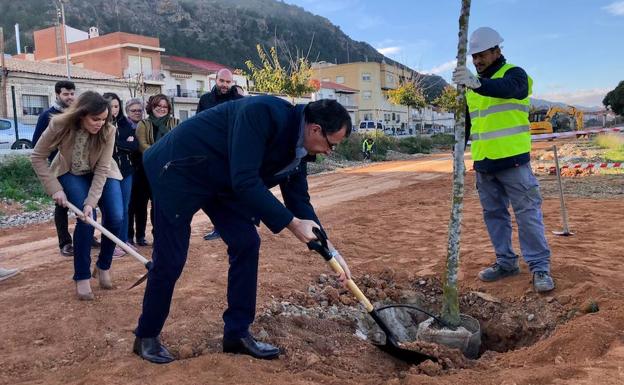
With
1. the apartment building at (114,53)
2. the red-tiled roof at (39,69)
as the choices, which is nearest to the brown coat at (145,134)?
the red-tiled roof at (39,69)

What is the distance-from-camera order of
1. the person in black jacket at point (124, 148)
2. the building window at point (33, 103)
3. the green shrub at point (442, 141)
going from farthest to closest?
the green shrub at point (442, 141), the building window at point (33, 103), the person in black jacket at point (124, 148)

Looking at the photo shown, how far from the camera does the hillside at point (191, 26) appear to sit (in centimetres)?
8594

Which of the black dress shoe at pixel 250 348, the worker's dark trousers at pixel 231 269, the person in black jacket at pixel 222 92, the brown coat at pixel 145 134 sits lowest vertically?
the black dress shoe at pixel 250 348

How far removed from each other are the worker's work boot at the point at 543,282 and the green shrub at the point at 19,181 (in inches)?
416

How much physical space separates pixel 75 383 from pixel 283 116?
1.69 m

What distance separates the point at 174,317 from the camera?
12.0 ft

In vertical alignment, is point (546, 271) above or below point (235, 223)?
below

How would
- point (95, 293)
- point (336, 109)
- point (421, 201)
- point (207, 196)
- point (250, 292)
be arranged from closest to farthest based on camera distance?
point (336, 109) → point (207, 196) → point (250, 292) → point (95, 293) → point (421, 201)

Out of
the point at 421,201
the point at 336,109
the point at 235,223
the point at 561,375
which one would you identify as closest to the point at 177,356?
the point at 235,223

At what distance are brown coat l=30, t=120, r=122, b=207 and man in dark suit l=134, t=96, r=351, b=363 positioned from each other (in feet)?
4.61

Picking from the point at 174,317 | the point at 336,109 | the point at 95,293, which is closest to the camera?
the point at 336,109

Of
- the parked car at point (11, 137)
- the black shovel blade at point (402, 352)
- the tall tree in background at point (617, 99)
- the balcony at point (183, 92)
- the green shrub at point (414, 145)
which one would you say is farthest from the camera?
the balcony at point (183, 92)

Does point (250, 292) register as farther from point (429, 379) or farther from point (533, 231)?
point (533, 231)

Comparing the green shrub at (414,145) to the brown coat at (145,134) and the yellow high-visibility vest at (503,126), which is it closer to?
the brown coat at (145,134)
